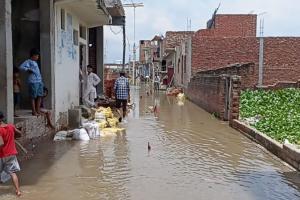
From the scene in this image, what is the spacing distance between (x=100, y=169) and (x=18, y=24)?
17.5 ft

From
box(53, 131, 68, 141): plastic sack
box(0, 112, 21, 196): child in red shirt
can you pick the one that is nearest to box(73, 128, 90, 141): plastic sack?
box(53, 131, 68, 141): plastic sack

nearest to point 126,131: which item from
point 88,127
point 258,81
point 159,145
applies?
point 88,127

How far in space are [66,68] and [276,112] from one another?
728 cm

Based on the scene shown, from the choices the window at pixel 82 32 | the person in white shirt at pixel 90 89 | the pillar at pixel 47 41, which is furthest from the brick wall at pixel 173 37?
the pillar at pixel 47 41

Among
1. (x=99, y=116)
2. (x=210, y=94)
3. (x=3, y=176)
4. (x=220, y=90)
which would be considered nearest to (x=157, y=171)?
(x=3, y=176)

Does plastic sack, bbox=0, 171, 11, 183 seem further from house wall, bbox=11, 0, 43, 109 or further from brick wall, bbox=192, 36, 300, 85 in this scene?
brick wall, bbox=192, 36, 300, 85

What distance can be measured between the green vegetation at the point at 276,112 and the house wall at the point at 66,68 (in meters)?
5.43

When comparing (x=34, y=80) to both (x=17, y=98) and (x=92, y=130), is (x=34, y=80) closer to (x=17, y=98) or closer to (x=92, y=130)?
(x=17, y=98)

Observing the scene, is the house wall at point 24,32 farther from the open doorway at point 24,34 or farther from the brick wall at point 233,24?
the brick wall at point 233,24

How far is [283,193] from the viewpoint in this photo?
7180 millimetres

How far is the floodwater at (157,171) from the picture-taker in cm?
699

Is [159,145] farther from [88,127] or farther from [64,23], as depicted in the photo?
[64,23]

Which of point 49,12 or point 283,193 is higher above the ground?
point 49,12

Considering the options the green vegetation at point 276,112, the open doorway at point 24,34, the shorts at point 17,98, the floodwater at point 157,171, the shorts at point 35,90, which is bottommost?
the floodwater at point 157,171
